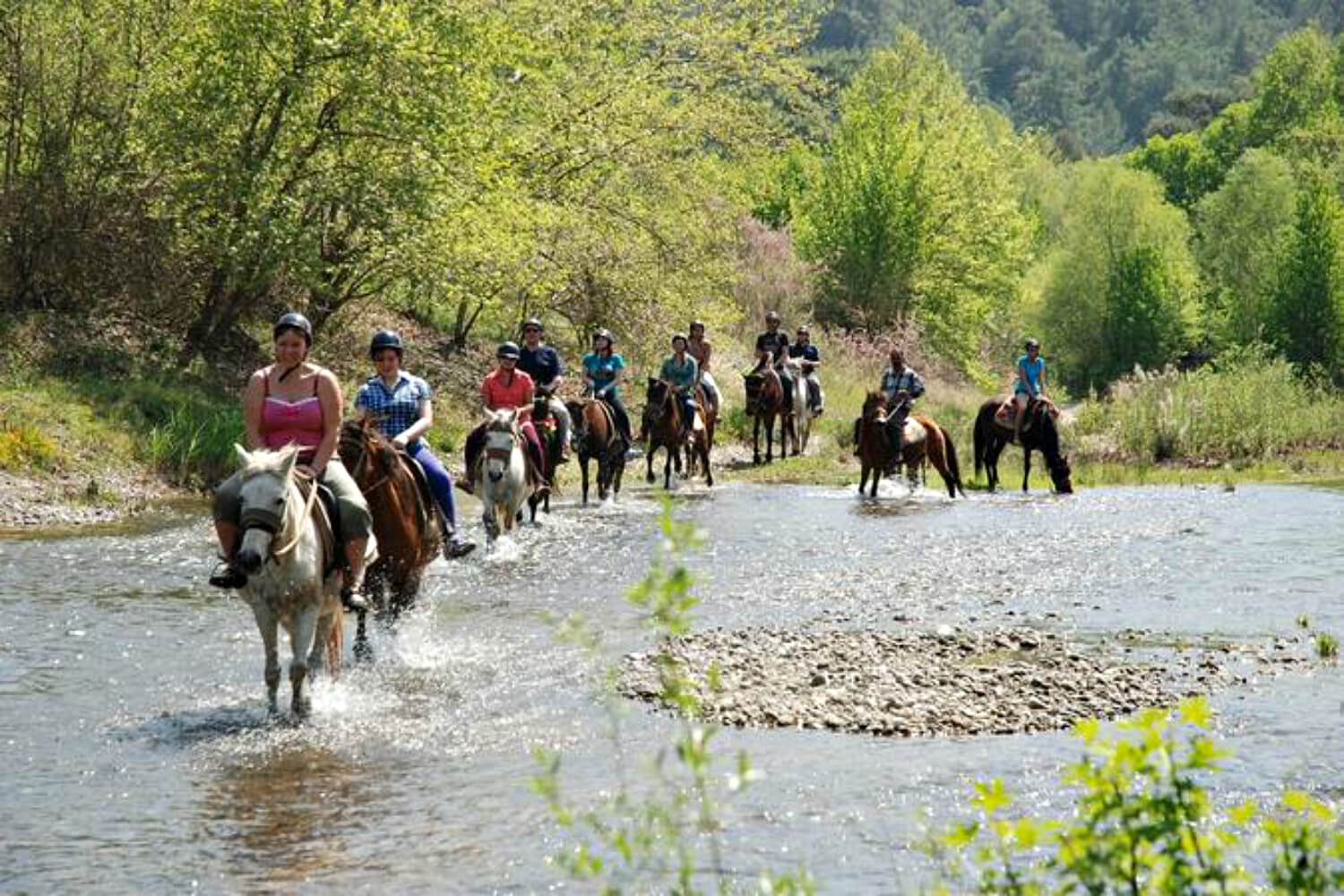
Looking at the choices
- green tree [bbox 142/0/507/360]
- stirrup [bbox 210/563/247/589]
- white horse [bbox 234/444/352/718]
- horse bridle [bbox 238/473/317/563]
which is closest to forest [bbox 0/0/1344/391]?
green tree [bbox 142/0/507/360]

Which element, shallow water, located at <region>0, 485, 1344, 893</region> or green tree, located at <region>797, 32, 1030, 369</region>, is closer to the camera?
shallow water, located at <region>0, 485, 1344, 893</region>

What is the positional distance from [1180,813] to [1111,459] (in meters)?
32.7

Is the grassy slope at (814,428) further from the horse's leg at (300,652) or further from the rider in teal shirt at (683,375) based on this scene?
the horse's leg at (300,652)

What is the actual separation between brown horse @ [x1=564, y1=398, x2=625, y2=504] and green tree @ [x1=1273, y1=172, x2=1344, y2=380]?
42.8 meters

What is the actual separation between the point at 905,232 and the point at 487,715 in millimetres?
50072

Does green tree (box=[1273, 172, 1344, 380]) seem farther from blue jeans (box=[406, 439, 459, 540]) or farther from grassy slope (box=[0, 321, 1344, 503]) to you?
blue jeans (box=[406, 439, 459, 540])

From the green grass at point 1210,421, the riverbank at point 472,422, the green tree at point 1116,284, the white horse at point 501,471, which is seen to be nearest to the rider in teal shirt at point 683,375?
the riverbank at point 472,422

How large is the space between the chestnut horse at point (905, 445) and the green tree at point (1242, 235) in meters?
47.0

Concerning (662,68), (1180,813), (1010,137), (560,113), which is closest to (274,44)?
(560,113)

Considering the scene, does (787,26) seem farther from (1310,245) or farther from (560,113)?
(1310,245)

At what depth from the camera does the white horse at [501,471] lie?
1964 centimetres

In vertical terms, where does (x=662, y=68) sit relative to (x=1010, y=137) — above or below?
below

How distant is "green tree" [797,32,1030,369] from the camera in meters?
60.1

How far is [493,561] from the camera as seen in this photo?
773 inches
